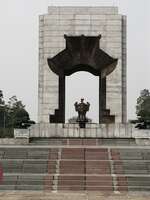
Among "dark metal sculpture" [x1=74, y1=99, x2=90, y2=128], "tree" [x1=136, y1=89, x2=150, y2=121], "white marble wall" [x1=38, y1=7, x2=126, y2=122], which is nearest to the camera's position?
"dark metal sculpture" [x1=74, y1=99, x2=90, y2=128]

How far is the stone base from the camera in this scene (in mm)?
24922

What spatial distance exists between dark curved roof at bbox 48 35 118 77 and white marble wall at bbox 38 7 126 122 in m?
0.29

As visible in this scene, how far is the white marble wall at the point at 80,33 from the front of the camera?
2736 centimetres

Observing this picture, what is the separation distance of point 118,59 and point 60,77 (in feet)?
10.7

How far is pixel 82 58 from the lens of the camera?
2862cm

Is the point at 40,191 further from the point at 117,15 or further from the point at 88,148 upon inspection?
the point at 117,15

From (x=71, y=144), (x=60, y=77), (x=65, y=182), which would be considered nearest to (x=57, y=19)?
→ (x=60, y=77)

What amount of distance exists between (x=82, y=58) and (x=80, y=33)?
1579 mm

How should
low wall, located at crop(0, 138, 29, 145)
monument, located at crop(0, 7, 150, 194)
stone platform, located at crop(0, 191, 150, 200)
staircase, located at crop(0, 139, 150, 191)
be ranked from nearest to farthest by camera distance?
1. stone platform, located at crop(0, 191, 150, 200)
2. staircase, located at crop(0, 139, 150, 191)
3. monument, located at crop(0, 7, 150, 194)
4. low wall, located at crop(0, 138, 29, 145)

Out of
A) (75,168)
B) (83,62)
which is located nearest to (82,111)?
(83,62)

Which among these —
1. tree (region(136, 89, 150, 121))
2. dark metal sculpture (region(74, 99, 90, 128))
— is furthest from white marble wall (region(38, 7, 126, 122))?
tree (region(136, 89, 150, 121))

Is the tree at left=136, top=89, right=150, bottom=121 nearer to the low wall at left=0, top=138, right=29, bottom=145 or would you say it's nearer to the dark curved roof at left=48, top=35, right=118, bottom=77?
the dark curved roof at left=48, top=35, right=118, bottom=77

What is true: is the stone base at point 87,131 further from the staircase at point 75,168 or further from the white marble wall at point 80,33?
the staircase at point 75,168

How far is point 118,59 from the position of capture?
27.6m
